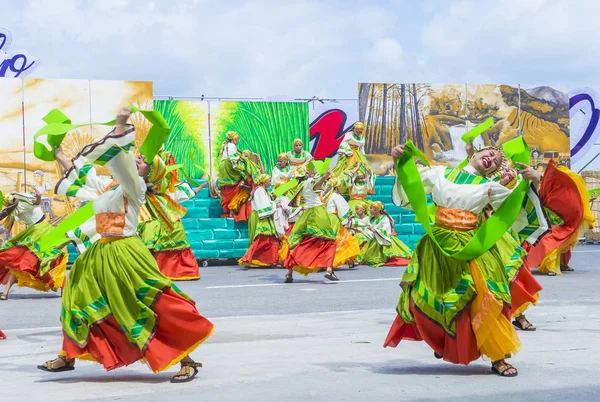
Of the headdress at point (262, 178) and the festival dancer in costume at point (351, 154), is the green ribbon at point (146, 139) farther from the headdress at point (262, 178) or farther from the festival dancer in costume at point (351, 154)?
the festival dancer in costume at point (351, 154)

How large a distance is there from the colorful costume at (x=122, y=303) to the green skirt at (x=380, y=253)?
12.5 metres

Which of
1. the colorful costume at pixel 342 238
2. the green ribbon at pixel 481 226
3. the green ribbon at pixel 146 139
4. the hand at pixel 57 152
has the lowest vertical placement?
the colorful costume at pixel 342 238

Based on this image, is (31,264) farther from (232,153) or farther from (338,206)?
(232,153)

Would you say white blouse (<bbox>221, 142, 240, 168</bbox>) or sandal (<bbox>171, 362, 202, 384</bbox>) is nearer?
sandal (<bbox>171, 362, 202, 384</bbox>)

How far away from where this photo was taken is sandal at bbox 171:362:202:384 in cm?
647

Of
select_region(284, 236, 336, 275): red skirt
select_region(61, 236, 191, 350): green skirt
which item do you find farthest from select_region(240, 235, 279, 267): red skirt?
select_region(61, 236, 191, 350): green skirt

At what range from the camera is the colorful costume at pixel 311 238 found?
48.6 feet

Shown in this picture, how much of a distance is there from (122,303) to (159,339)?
1.09ft

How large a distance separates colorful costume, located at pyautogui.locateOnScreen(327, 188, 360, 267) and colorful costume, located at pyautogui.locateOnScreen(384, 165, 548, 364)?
10676 mm

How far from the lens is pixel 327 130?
21.6 metres

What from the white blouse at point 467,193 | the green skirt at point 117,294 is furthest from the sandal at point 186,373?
the white blouse at point 467,193

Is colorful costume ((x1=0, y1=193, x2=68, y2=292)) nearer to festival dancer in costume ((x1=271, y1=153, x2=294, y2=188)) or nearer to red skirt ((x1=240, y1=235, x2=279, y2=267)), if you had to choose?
red skirt ((x1=240, y1=235, x2=279, y2=267))

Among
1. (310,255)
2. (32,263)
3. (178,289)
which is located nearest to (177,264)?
(310,255)

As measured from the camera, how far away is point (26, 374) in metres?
6.93
